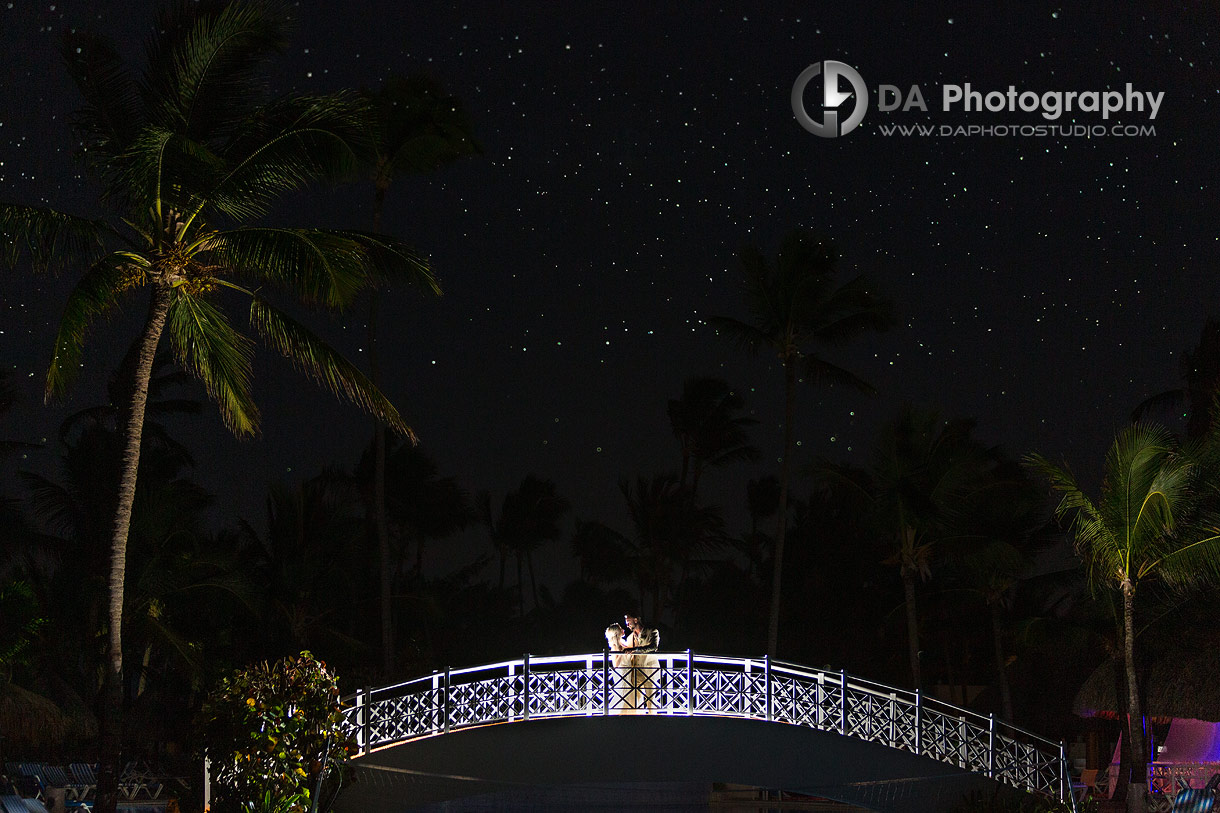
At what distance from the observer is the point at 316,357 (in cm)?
1457

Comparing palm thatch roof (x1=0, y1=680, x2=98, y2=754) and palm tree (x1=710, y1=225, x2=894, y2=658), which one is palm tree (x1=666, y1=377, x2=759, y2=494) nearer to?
palm tree (x1=710, y1=225, x2=894, y2=658)

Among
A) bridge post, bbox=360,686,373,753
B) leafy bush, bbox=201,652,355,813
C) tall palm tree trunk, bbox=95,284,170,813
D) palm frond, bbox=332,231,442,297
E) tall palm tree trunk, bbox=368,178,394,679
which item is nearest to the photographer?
tall palm tree trunk, bbox=95,284,170,813

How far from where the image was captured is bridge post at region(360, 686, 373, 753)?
18094mm

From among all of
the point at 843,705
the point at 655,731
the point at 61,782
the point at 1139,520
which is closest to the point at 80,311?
the point at 655,731

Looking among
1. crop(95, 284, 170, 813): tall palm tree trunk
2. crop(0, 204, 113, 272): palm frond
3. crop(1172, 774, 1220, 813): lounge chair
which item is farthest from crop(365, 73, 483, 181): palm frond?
crop(1172, 774, 1220, 813): lounge chair

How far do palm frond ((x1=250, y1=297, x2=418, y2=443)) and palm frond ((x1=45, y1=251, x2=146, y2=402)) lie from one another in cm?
157

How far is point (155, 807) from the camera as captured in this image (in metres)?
→ 19.7

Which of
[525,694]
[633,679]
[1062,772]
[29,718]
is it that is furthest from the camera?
[29,718]

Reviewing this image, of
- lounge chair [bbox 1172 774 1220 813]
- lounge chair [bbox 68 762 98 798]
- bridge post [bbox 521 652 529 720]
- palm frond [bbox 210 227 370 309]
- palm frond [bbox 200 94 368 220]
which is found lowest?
lounge chair [bbox 1172 774 1220 813]

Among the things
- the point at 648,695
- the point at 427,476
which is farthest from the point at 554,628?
the point at 648,695

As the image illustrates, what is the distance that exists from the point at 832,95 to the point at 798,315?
7.08 metres

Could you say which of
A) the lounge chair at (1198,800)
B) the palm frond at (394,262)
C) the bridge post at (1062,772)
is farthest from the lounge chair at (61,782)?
the lounge chair at (1198,800)

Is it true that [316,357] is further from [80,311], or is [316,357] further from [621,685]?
[621,685]

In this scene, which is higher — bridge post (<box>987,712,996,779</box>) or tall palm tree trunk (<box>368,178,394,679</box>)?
tall palm tree trunk (<box>368,178,394,679</box>)
